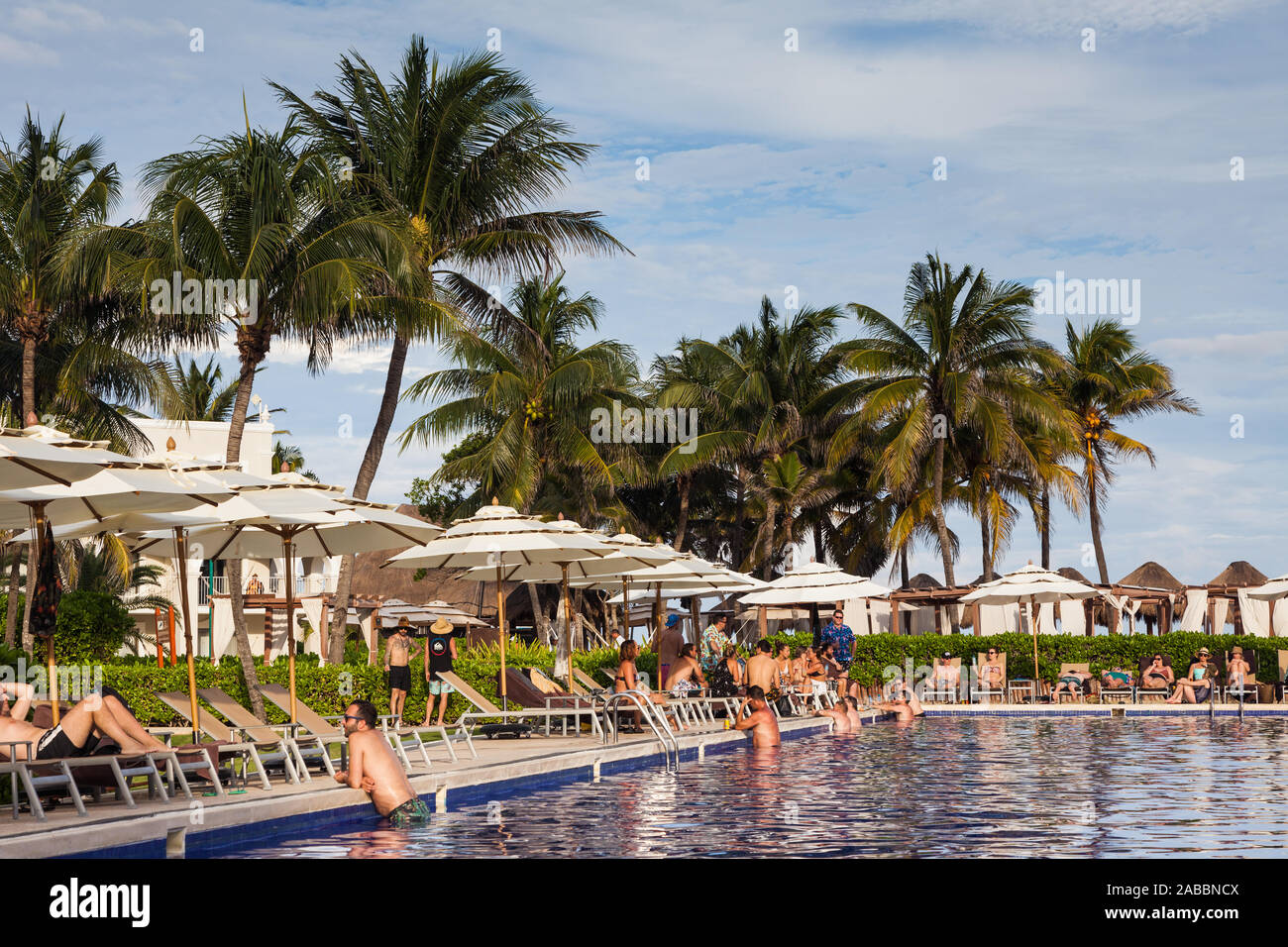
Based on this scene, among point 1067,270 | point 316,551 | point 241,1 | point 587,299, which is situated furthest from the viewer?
point 587,299

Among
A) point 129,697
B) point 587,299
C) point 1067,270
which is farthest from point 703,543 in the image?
point 129,697

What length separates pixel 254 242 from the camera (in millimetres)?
20109

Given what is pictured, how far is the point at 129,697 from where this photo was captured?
1823cm

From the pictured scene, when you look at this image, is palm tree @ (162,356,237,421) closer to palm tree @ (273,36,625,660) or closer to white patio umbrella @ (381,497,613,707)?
palm tree @ (273,36,625,660)

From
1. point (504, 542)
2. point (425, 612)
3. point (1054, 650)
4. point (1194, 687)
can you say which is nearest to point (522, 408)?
point (425, 612)

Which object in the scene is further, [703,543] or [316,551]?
[703,543]

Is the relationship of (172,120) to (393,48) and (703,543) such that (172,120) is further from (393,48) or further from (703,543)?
(703,543)

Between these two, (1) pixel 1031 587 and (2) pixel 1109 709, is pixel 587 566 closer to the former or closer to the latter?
(2) pixel 1109 709

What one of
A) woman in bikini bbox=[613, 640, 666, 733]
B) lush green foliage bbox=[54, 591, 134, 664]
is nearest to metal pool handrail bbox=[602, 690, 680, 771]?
woman in bikini bbox=[613, 640, 666, 733]

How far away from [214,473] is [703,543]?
128 feet

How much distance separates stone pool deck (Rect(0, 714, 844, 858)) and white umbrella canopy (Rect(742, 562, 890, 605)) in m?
9.91

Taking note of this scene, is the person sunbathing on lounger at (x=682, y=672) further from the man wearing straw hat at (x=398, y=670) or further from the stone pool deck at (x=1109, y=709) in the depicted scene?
the stone pool deck at (x=1109, y=709)

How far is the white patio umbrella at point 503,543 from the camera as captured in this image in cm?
1584

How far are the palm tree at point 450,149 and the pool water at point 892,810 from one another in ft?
41.7
